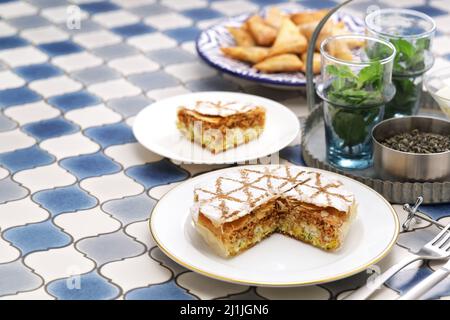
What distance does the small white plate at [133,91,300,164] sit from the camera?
1.96 meters

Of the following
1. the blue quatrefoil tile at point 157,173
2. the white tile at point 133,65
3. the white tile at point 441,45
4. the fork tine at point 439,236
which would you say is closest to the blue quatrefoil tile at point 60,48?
the white tile at point 133,65

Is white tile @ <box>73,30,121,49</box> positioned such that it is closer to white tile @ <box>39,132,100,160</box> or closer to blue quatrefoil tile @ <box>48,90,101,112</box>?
blue quatrefoil tile @ <box>48,90,101,112</box>

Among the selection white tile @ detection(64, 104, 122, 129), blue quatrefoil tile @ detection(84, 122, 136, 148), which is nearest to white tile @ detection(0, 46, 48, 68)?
white tile @ detection(64, 104, 122, 129)

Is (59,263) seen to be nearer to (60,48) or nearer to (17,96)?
(17,96)

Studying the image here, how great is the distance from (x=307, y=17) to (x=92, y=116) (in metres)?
0.73

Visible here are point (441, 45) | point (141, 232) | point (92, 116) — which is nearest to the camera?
point (141, 232)

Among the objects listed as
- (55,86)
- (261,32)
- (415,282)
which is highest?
(261,32)

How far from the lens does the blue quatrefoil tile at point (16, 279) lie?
1.56m

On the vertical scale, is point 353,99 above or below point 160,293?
above

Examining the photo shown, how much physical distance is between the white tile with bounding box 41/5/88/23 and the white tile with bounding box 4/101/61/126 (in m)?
0.54

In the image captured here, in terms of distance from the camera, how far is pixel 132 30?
2.71 metres

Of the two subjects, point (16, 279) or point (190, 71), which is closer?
point (16, 279)

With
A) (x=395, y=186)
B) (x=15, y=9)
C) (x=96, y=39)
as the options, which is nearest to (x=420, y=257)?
(x=395, y=186)

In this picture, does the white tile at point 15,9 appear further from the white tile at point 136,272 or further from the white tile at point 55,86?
the white tile at point 136,272
